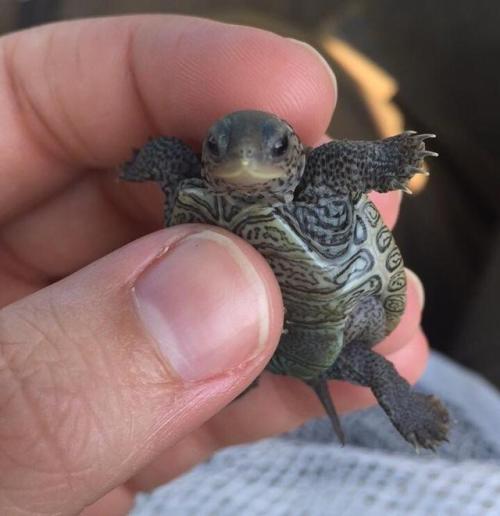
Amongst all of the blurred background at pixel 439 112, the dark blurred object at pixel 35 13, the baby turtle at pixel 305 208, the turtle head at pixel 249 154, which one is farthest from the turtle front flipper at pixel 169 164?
the dark blurred object at pixel 35 13

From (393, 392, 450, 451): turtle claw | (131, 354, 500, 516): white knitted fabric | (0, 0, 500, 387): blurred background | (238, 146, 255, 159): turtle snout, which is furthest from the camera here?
(0, 0, 500, 387): blurred background

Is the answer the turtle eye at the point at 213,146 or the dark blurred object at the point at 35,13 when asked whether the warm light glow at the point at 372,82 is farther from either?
the turtle eye at the point at 213,146

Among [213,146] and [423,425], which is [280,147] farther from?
[423,425]

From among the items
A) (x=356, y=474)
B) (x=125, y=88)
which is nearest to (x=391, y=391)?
(x=356, y=474)

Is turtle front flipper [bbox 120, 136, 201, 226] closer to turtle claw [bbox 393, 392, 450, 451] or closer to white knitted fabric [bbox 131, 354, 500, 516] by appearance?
turtle claw [bbox 393, 392, 450, 451]

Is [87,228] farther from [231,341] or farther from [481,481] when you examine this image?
[481,481]

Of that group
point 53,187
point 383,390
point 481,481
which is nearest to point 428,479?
point 481,481

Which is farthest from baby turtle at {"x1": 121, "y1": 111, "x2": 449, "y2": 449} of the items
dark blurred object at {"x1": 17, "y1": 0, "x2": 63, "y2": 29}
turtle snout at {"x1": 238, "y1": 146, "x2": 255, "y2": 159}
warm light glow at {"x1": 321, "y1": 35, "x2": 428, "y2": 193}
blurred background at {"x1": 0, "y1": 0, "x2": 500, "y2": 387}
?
dark blurred object at {"x1": 17, "y1": 0, "x2": 63, "y2": 29}
